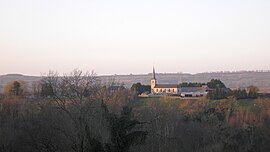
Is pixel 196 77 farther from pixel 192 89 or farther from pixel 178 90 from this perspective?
pixel 192 89

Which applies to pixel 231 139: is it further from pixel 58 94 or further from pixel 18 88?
pixel 18 88

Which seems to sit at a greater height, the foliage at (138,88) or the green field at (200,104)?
the foliage at (138,88)

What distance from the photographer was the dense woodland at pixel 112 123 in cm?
1112

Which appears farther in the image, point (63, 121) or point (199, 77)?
point (199, 77)

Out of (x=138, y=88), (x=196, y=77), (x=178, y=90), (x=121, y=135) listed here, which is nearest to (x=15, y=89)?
(x=138, y=88)

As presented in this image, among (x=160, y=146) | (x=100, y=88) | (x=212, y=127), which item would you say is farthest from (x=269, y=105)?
(x=100, y=88)

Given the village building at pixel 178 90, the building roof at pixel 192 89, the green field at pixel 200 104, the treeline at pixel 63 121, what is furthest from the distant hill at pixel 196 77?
the treeline at pixel 63 121

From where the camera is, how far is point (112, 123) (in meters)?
9.98

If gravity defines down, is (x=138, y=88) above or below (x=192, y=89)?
above

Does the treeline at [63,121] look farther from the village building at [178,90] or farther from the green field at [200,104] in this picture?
the village building at [178,90]

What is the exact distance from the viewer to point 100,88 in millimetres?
26281

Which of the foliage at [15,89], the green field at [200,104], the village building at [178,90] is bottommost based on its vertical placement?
the green field at [200,104]

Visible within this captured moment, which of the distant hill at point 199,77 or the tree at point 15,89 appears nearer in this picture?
the tree at point 15,89

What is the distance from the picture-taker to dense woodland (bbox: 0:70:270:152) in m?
11.1
